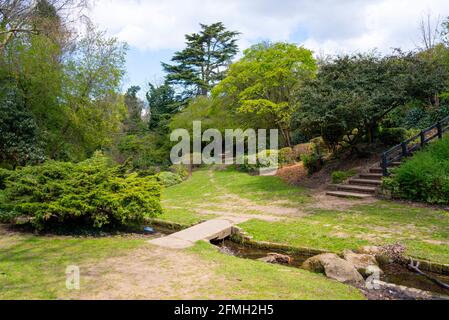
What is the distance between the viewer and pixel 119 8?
1124 cm

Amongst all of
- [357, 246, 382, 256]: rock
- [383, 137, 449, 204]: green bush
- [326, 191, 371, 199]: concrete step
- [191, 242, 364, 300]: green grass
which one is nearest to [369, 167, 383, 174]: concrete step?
[383, 137, 449, 204]: green bush

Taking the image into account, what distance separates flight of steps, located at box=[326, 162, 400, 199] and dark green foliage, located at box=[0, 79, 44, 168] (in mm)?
11151

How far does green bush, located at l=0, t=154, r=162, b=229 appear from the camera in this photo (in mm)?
7000

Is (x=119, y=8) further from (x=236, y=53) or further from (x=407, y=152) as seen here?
(x=236, y=53)

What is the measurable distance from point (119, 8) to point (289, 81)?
404 inches

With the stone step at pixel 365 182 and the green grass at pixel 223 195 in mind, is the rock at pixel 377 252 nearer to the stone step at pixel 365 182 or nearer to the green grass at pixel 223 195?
the green grass at pixel 223 195

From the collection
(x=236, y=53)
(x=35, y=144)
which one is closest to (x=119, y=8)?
(x=35, y=144)

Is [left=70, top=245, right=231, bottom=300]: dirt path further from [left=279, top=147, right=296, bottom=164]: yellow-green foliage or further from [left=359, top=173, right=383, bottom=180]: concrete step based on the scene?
[left=279, top=147, right=296, bottom=164]: yellow-green foliage

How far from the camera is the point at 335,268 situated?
4715 mm

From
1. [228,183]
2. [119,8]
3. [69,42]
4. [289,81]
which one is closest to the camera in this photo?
[119,8]

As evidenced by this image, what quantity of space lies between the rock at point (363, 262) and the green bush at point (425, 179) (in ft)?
14.2

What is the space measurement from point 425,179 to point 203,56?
1162 inches

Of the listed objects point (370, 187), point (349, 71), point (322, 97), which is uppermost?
point (349, 71)

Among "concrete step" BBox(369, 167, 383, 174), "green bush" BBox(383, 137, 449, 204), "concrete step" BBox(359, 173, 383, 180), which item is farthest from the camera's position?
"concrete step" BBox(369, 167, 383, 174)
